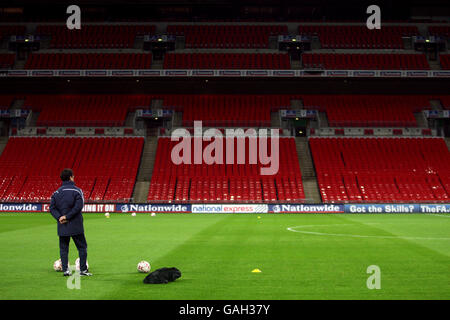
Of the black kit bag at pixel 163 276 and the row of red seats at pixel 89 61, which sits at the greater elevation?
the row of red seats at pixel 89 61

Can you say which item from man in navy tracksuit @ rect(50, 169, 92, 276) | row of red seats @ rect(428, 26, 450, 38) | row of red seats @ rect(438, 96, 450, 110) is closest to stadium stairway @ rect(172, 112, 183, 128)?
row of red seats @ rect(438, 96, 450, 110)

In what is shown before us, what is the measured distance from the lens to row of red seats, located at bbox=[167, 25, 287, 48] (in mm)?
56500

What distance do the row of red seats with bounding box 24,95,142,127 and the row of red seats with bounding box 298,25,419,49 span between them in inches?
915

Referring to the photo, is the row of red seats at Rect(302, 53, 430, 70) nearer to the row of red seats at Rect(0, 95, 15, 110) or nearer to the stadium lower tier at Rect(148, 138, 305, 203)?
the stadium lower tier at Rect(148, 138, 305, 203)

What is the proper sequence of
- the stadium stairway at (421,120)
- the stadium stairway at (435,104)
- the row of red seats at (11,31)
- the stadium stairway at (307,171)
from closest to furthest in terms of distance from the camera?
1. the stadium stairway at (307,171)
2. the stadium stairway at (421,120)
3. the stadium stairway at (435,104)
4. the row of red seats at (11,31)

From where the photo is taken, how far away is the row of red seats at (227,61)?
52.6 meters

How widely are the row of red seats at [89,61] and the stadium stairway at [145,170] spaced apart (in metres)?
8.74

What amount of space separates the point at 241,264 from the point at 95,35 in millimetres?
50689

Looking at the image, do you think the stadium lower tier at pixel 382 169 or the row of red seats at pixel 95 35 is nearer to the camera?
the stadium lower tier at pixel 382 169

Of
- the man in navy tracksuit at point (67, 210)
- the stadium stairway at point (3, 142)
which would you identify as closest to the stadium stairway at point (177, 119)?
the stadium stairway at point (3, 142)

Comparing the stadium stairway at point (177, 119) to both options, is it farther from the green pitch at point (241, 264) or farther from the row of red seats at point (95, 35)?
the green pitch at point (241, 264)

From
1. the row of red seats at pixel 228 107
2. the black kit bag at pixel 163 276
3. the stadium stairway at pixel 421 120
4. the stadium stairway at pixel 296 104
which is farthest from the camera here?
the stadium stairway at pixel 296 104
